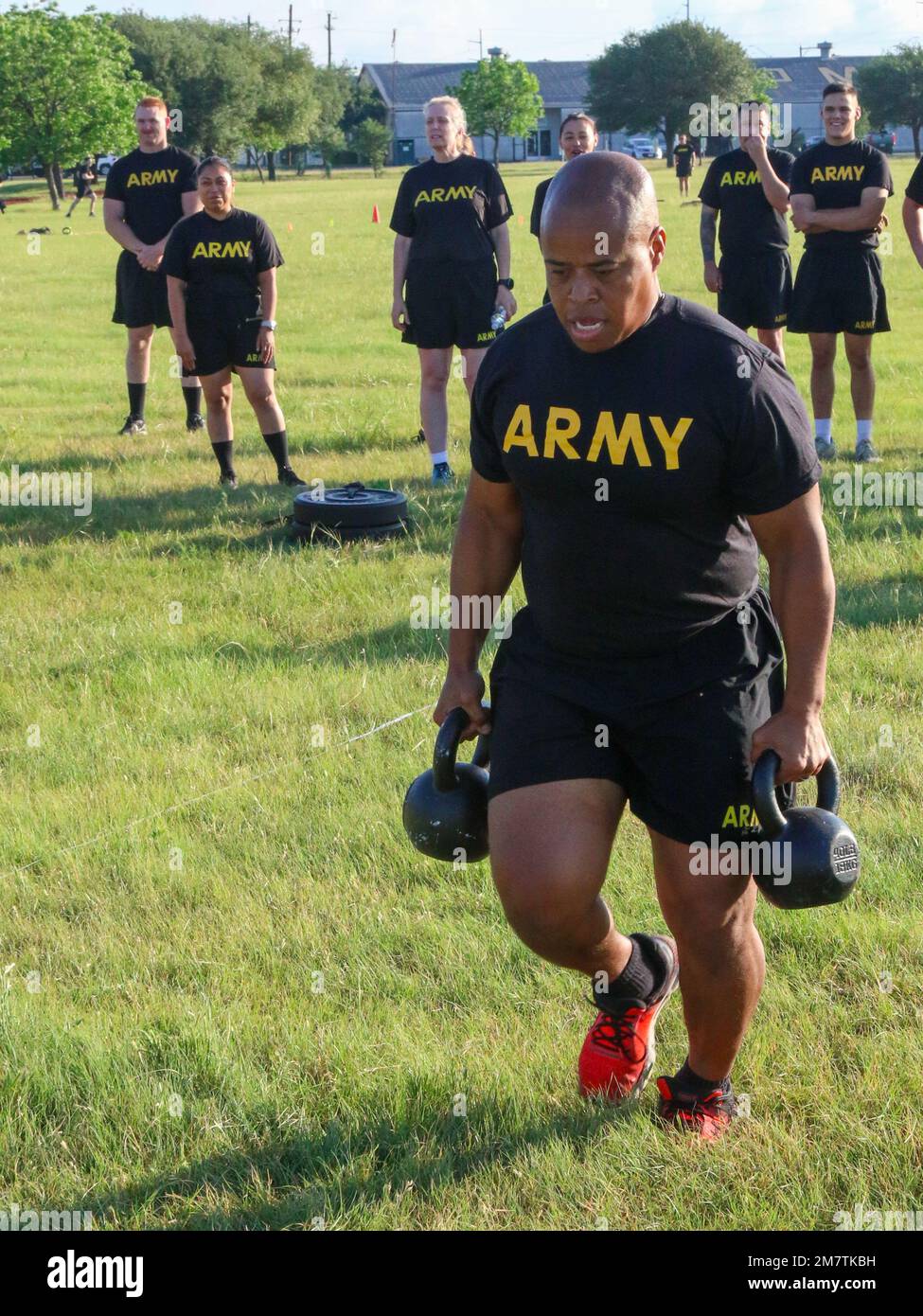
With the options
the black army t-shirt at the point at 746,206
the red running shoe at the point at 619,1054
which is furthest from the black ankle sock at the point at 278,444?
the red running shoe at the point at 619,1054

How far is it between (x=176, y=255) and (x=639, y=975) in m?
7.60

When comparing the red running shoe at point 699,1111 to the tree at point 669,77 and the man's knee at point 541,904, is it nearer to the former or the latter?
the man's knee at point 541,904

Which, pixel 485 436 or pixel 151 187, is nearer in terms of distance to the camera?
pixel 485 436

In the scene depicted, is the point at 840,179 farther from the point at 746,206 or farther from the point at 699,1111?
the point at 699,1111

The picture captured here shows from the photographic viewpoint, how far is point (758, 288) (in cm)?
1116

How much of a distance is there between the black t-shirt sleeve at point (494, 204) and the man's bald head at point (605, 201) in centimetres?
749

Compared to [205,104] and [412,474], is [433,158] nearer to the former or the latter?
[412,474]


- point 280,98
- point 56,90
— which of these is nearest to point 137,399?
point 56,90

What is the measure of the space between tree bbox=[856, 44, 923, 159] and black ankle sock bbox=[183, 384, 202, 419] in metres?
95.6

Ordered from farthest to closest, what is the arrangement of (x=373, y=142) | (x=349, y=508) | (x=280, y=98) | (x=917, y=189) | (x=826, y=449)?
(x=280, y=98)
(x=373, y=142)
(x=826, y=449)
(x=917, y=189)
(x=349, y=508)

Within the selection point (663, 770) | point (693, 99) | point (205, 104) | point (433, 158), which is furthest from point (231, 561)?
point (693, 99)

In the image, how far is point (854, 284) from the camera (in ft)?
34.7

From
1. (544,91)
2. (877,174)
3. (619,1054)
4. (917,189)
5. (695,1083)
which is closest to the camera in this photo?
(695,1083)
